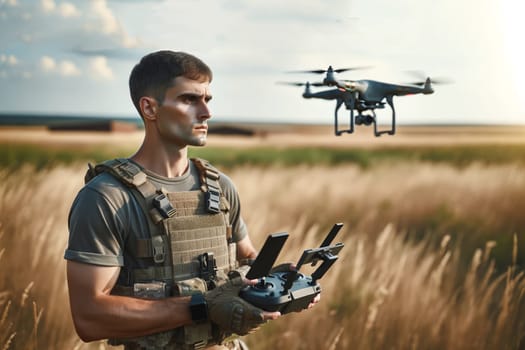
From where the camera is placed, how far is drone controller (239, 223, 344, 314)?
224 centimetres

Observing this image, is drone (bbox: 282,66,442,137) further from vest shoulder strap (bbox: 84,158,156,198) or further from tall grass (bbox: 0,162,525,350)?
tall grass (bbox: 0,162,525,350)

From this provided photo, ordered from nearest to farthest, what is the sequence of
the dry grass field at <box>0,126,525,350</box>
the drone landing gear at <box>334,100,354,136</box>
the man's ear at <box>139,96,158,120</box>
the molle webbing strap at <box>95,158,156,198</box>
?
the drone landing gear at <box>334,100,354,136</box>, the molle webbing strap at <box>95,158,156,198</box>, the man's ear at <box>139,96,158,120</box>, the dry grass field at <box>0,126,525,350</box>

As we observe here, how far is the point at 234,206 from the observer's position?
303cm

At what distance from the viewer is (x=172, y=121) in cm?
258

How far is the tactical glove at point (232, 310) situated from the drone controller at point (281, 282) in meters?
0.05

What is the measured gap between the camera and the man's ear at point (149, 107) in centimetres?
258

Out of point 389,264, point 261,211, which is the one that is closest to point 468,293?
point 389,264

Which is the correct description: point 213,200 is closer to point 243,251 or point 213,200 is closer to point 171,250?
point 171,250

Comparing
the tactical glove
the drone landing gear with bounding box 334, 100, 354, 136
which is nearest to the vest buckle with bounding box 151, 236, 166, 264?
the tactical glove

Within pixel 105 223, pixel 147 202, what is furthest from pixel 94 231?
pixel 147 202

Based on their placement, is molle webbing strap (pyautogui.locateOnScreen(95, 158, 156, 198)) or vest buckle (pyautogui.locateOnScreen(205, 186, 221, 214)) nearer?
molle webbing strap (pyautogui.locateOnScreen(95, 158, 156, 198))

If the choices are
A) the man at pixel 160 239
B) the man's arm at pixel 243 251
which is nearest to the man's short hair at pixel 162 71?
the man at pixel 160 239

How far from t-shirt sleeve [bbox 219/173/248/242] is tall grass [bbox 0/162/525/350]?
1.55m

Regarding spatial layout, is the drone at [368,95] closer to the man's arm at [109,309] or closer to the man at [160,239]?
the man at [160,239]
